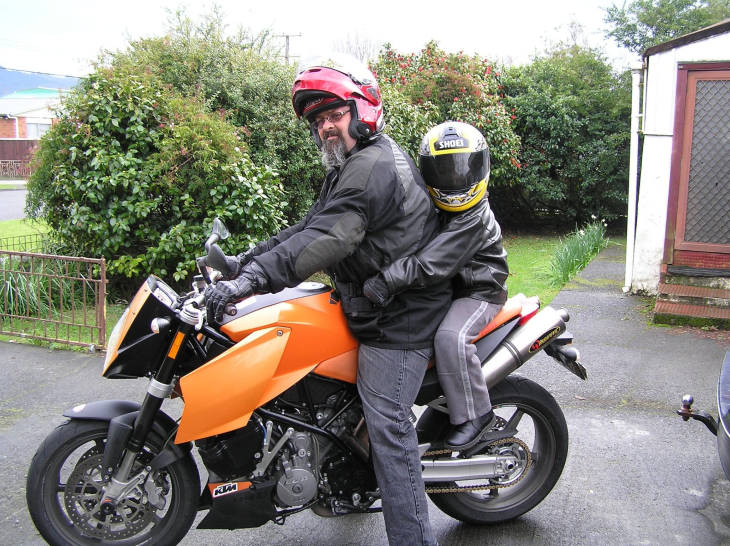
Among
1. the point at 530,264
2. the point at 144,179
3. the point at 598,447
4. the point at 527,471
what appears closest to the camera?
the point at 527,471

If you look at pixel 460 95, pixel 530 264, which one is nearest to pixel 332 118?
pixel 530 264

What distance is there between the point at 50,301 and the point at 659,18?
44.3ft

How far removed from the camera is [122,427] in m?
2.81

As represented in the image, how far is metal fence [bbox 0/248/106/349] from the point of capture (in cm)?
605

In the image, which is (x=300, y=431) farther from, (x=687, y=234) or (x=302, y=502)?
(x=687, y=234)

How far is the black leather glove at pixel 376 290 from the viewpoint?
2807 millimetres

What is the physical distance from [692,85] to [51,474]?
7004mm

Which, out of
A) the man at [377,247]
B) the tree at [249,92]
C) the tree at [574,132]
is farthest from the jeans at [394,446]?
the tree at [574,132]

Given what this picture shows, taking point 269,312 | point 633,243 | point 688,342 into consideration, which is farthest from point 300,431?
point 633,243

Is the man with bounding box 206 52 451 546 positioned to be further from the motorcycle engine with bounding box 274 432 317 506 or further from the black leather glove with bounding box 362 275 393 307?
the motorcycle engine with bounding box 274 432 317 506

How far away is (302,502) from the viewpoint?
115 inches

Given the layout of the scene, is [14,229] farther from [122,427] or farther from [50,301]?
[122,427]

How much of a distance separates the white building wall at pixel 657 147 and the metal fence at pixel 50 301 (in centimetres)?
588

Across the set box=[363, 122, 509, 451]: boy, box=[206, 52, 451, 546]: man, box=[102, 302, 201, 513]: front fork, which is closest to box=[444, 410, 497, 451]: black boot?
box=[363, 122, 509, 451]: boy
